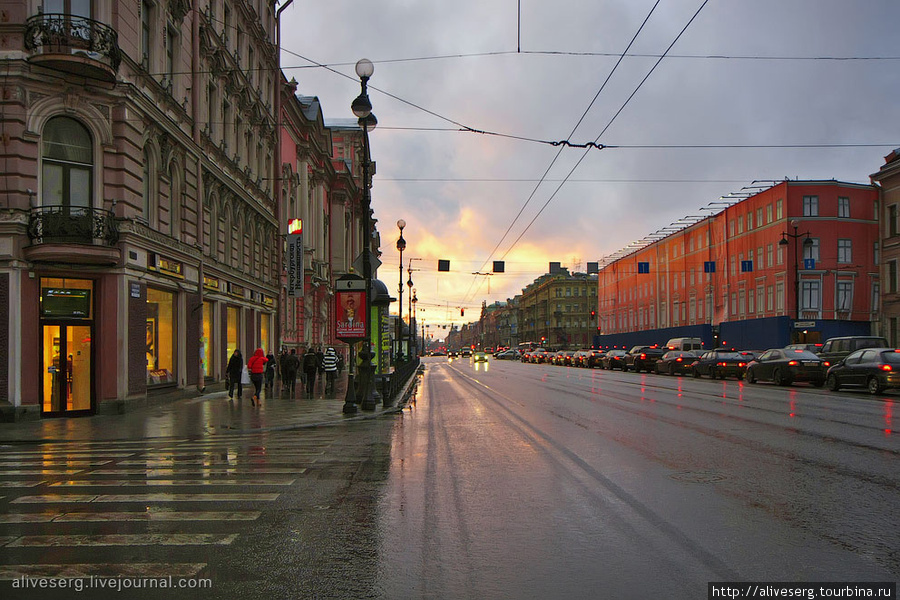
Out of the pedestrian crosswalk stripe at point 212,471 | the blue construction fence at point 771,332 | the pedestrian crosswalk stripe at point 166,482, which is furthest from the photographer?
the blue construction fence at point 771,332

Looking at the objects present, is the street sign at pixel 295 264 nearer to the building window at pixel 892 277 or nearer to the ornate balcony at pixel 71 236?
the ornate balcony at pixel 71 236

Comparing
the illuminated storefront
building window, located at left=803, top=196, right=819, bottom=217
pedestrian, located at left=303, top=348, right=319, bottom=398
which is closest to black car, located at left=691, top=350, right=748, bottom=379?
pedestrian, located at left=303, top=348, right=319, bottom=398

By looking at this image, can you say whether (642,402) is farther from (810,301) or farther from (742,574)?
(810,301)

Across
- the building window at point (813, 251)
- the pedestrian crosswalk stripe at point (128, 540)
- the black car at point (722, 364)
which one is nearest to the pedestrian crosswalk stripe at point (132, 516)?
the pedestrian crosswalk stripe at point (128, 540)

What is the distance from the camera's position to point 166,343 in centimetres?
2275

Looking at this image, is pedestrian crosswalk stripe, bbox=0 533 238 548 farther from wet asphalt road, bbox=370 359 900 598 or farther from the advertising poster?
the advertising poster

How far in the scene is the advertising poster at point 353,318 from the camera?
21.0 meters

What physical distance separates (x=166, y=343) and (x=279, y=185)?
17112mm

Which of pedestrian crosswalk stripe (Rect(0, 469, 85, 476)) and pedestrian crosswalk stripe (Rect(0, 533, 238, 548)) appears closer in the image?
pedestrian crosswalk stripe (Rect(0, 533, 238, 548))

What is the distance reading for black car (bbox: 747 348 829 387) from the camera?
27766 mm

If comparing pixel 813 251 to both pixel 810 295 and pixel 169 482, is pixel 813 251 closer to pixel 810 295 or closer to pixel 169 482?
pixel 810 295

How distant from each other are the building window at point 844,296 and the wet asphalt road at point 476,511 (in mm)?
45300

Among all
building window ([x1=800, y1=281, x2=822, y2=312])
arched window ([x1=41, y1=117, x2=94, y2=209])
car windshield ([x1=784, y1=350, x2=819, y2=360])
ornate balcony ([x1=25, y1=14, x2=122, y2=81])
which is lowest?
car windshield ([x1=784, y1=350, x2=819, y2=360])

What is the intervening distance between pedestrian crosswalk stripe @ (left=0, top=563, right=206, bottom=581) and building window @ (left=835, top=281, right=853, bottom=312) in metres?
56.7
